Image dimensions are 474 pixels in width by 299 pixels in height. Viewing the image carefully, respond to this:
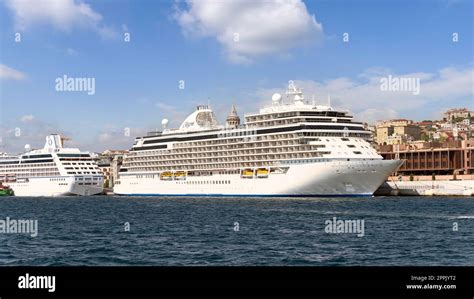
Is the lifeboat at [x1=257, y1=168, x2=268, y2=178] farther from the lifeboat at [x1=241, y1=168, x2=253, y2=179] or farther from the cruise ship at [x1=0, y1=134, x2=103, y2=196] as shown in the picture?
the cruise ship at [x1=0, y1=134, x2=103, y2=196]

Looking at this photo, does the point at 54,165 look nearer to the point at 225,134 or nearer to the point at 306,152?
the point at 225,134

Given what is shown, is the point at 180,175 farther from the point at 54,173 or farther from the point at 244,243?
the point at 244,243

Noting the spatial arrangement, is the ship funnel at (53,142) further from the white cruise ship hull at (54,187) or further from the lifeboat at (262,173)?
the lifeboat at (262,173)

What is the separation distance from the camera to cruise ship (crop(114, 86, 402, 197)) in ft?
251

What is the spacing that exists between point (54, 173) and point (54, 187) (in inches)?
109

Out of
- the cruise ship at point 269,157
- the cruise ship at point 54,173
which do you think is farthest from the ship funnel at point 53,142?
the cruise ship at point 269,157

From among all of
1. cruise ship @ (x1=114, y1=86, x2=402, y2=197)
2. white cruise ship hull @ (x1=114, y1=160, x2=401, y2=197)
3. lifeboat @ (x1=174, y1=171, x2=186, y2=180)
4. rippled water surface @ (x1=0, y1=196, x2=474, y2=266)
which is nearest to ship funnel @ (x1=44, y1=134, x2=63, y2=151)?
cruise ship @ (x1=114, y1=86, x2=402, y2=197)

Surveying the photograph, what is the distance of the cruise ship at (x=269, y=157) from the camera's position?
76.4 m

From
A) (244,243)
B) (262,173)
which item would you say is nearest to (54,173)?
(262,173)

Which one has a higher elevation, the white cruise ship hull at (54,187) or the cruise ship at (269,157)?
the cruise ship at (269,157)

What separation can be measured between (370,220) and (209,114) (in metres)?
71.6

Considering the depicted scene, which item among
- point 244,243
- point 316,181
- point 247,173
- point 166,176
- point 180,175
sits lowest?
point 244,243

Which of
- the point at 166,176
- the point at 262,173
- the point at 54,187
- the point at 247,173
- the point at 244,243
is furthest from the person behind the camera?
the point at 54,187

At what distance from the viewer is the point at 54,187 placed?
121000mm
